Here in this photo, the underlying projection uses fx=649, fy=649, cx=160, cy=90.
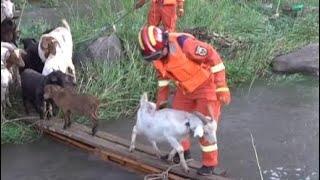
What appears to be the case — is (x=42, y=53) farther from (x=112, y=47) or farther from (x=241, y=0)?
(x=241, y=0)

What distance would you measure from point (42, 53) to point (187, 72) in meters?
2.85

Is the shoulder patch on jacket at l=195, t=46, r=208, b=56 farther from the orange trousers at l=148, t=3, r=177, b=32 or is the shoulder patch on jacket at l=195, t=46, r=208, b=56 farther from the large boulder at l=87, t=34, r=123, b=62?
the orange trousers at l=148, t=3, r=177, b=32

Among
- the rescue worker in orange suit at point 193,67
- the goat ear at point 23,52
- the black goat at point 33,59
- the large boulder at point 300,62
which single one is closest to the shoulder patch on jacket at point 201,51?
the rescue worker in orange suit at point 193,67

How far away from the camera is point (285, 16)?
454 inches

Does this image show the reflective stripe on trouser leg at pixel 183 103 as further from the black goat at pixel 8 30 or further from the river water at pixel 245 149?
the black goat at pixel 8 30

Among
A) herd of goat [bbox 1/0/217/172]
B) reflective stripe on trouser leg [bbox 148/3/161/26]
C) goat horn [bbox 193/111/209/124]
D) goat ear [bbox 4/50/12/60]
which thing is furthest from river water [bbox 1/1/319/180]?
reflective stripe on trouser leg [bbox 148/3/161/26]

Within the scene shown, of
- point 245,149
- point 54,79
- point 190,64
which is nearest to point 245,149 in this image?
point 245,149

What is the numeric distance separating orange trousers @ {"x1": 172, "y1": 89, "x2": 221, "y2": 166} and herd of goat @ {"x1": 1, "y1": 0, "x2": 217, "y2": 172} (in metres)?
0.13

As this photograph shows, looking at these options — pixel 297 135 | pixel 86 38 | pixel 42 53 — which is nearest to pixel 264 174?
pixel 297 135

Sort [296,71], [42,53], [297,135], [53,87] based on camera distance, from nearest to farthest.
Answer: [53,87] < [297,135] < [42,53] < [296,71]

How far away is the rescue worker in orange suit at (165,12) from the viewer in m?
8.94

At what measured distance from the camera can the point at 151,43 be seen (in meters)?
5.18

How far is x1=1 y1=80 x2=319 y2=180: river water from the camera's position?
6137 mm

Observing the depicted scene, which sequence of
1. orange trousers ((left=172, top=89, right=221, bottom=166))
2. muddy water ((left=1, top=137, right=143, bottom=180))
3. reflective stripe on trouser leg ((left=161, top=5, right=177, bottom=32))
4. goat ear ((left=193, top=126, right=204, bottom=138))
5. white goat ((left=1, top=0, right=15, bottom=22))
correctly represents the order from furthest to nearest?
reflective stripe on trouser leg ((left=161, top=5, right=177, bottom=32)) < white goat ((left=1, top=0, right=15, bottom=22)) < muddy water ((left=1, top=137, right=143, bottom=180)) < orange trousers ((left=172, top=89, right=221, bottom=166)) < goat ear ((left=193, top=126, right=204, bottom=138))
